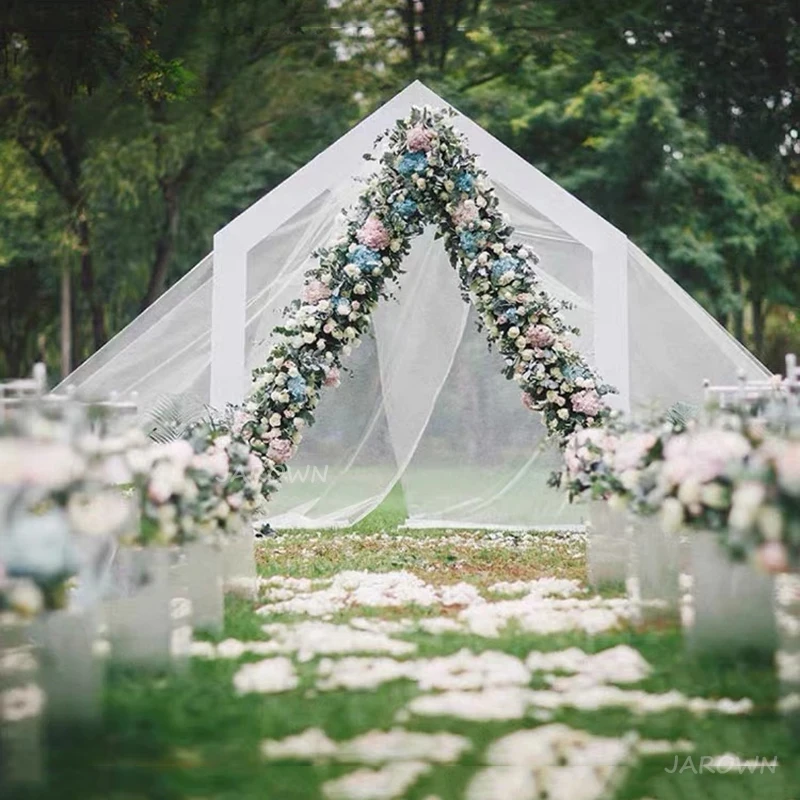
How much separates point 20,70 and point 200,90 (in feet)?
7.51

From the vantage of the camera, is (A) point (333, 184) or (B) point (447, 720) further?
(A) point (333, 184)

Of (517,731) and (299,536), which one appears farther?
(299,536)

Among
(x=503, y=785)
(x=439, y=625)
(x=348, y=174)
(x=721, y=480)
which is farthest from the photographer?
(x=348, y=174)

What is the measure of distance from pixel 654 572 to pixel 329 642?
1.20 m

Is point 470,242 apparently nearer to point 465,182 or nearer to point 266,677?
point 465,182

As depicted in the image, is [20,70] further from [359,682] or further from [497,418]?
[359,682]

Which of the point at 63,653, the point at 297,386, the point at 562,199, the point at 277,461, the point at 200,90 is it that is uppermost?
the point at 200,90

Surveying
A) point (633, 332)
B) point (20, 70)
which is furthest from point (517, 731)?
point (20, 70)

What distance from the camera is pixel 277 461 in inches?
247

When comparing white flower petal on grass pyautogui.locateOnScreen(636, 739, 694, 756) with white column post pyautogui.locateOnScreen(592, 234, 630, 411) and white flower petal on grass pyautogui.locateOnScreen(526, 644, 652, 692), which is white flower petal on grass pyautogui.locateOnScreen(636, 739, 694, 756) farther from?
white column post pyautogui.locateOnScreen(592, 234, 630, 411)

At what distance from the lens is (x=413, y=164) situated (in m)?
6.30

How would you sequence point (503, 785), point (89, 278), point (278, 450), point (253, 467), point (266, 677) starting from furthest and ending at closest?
point (89, 278)
point (278, 450)
point (253, 467)
point (266, 677)
point (503, 785)

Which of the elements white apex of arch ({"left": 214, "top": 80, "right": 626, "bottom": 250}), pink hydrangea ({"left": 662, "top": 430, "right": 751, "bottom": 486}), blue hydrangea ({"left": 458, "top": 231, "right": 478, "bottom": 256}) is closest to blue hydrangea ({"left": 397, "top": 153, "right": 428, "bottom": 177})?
blue hydrangea ({"left": 458, "top": 231, "right": 478, "bottom": 256})

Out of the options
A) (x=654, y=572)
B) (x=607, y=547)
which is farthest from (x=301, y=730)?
(x=607, y=547)
